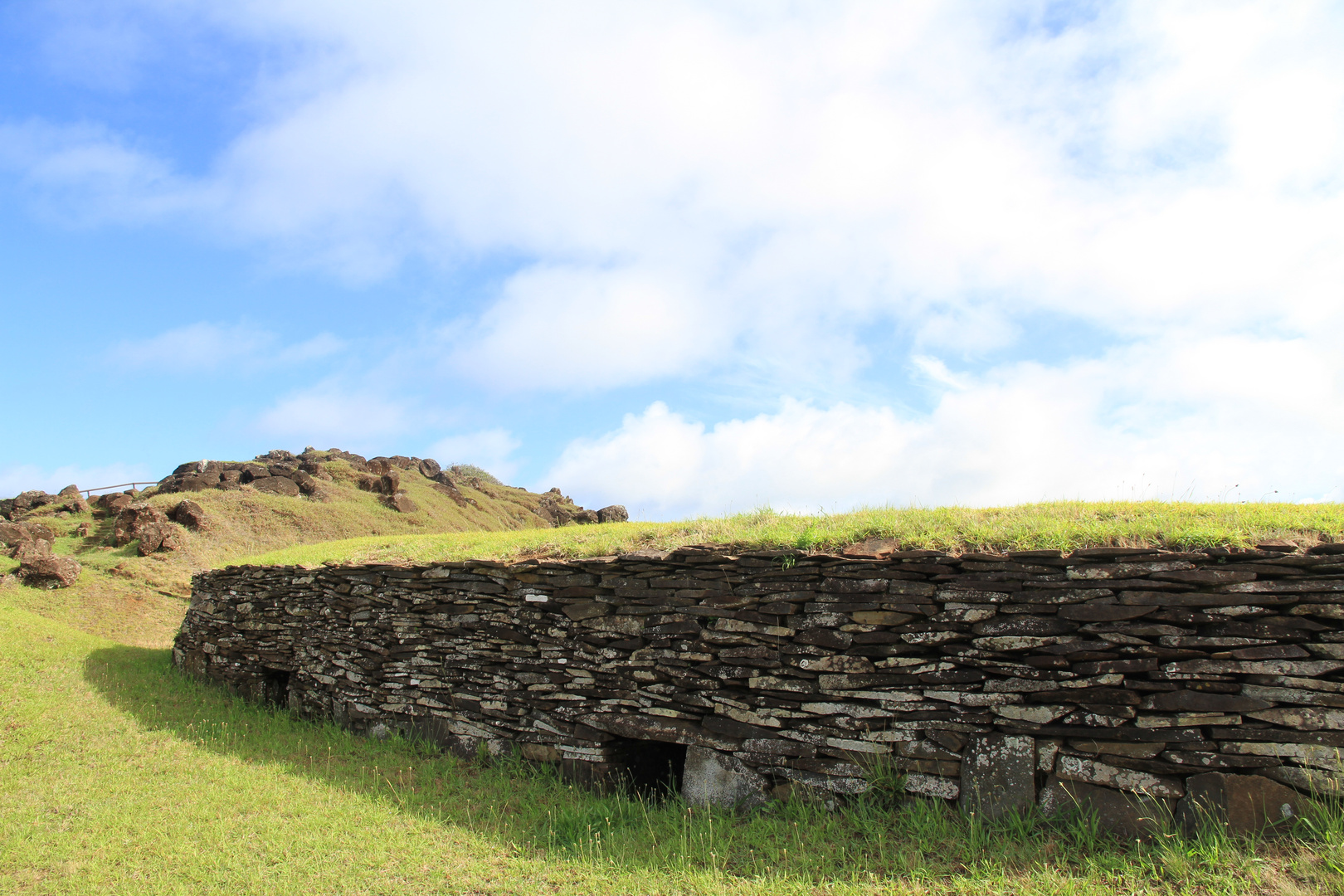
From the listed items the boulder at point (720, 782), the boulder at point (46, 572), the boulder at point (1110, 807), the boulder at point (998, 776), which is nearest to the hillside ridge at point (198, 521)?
the boulder at point (46, 572)

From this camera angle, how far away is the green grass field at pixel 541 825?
5.15 metres

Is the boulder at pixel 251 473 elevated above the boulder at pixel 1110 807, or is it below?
above

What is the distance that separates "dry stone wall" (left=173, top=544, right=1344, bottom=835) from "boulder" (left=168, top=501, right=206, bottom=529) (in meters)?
20.2

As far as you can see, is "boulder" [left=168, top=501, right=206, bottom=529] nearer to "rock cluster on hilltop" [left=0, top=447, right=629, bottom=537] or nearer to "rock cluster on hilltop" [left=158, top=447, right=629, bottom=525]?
"rock cluster on hilltop" [left=0, top=447, right=629, bottom=537]

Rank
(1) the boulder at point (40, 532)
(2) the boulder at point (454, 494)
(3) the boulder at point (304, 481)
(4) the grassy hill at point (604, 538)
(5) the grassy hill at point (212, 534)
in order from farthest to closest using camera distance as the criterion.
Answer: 1. (2) the boulder at point (454, 494)
2. (3) the boulder at point (304, 481)
3. (1) the boulder at point (40, 532)
4. (5) the grassy hill at point (212, 534)
5. (4) the grassy hill at point (604, 538)

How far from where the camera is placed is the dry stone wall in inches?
207

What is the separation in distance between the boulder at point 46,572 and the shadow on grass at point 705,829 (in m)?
13.7

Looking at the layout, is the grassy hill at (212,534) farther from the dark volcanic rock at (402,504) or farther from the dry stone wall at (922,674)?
the dry stone wall at (922,674)

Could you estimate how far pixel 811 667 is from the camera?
6.61m

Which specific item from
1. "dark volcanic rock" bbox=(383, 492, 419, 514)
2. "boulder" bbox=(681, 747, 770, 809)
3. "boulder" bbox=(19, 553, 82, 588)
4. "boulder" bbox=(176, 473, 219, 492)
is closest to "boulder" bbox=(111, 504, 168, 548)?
"boulder" bbox=(19, 553, 82, 588)

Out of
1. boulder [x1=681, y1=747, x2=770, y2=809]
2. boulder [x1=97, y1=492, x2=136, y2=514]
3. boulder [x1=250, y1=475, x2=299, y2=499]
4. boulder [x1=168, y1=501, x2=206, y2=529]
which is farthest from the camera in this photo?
boulder [x1=250, y1=475, x2=299, y2=499]

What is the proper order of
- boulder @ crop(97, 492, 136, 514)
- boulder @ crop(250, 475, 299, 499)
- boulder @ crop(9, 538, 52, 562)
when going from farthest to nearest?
boulder @ crop(250, 475, 299, 499), boulder @ crop(97, 492, 136, 514), boulder @ crop(9, 538, 52, 562)

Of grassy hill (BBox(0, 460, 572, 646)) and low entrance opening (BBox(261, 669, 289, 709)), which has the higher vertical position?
grassy hill (BBox(0, 460, 572, 646))

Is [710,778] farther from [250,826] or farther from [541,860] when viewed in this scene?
[250,826]
